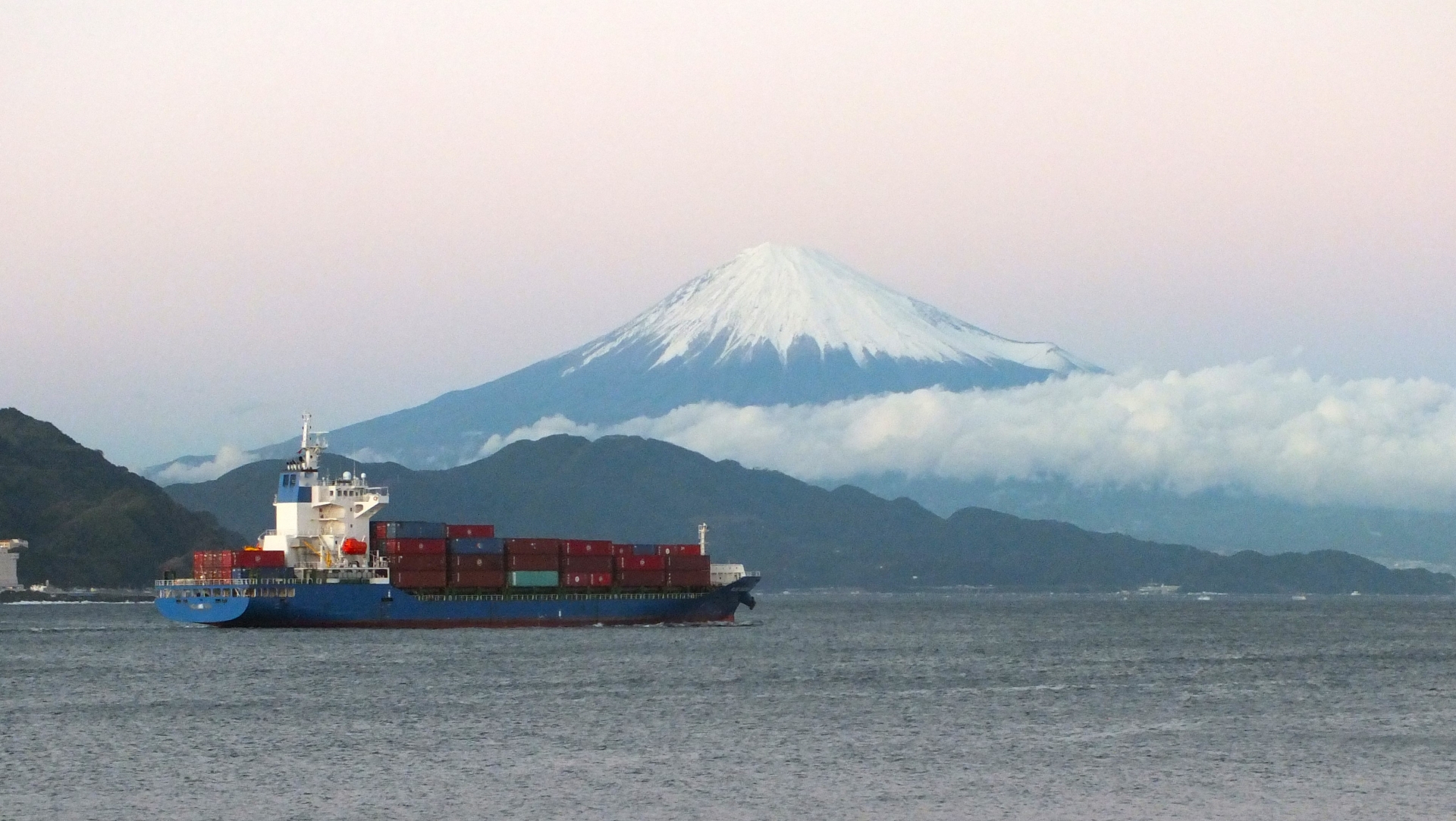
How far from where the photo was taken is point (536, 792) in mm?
45719

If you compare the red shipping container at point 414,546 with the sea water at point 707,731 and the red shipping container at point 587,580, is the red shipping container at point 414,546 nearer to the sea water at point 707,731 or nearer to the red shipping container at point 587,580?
the sea water at point 707,731

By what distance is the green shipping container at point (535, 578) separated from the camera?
11219cm

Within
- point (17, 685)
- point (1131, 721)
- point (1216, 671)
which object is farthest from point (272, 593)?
point (1131, 721)

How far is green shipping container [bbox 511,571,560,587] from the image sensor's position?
112 meters

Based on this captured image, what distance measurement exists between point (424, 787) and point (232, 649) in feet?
162

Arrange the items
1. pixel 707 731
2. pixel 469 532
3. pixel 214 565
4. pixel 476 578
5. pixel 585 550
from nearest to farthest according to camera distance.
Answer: pixel 707 731 → pixel 214 565 → pixel 476 578 → pixel 469 532 → pixel 585 550

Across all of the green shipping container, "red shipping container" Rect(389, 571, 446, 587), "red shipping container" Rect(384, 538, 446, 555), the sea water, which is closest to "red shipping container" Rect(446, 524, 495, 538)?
"red shipping container" Rect(384, 538, 446, 555)

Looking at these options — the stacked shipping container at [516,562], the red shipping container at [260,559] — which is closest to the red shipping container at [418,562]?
the stacked shipping container at [516,562]

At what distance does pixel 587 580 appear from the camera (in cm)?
11625

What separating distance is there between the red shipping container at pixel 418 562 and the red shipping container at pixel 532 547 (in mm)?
4184

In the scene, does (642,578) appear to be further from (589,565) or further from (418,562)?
(418,562)

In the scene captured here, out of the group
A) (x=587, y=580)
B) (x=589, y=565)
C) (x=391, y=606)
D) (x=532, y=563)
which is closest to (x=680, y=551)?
(x=589, y=565)

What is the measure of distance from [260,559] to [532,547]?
1592cm

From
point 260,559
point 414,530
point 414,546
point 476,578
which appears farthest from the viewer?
point 476,578
